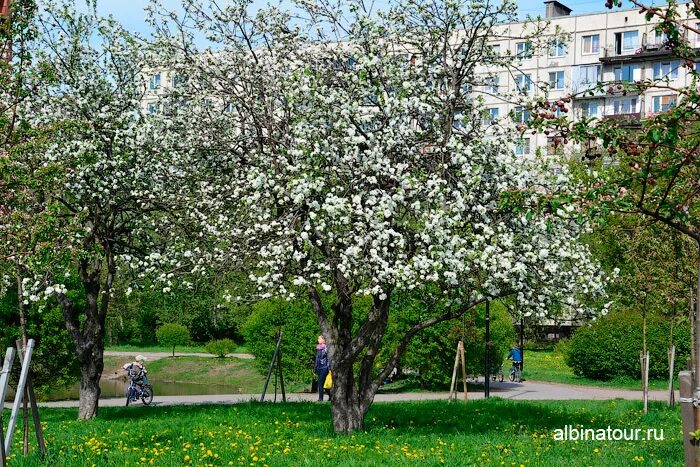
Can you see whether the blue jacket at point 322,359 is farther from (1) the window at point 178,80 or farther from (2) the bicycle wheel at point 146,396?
(1) the window at point 178,80

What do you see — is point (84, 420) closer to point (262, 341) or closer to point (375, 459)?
point (375, 459)

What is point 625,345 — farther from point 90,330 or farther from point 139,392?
point 90,330

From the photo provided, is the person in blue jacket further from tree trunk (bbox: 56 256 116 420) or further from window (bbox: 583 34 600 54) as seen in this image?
window (bbox: 583 34 600 54)

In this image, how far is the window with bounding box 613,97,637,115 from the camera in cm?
6619

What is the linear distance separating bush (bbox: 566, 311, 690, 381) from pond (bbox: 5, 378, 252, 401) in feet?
41.9

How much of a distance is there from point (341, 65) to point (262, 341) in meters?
17.0

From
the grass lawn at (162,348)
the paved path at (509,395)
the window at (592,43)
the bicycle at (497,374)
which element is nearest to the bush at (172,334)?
the grass lawn at (162,348)

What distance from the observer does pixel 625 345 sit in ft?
99.7

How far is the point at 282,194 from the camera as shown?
12859 millimetres

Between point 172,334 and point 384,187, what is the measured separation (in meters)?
42.3

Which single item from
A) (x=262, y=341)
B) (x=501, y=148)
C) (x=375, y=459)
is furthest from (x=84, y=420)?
(x=262, y=341)

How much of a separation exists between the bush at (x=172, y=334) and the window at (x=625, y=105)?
35.2 metres

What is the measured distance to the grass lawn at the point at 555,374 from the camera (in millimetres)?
29312

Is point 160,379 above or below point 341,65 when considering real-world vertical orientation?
below
